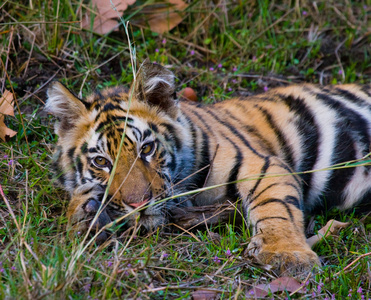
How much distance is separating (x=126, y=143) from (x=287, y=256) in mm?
1132

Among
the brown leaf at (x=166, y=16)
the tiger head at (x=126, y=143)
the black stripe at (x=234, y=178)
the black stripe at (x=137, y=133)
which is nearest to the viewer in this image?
the tiger head at (x=126, y=143)

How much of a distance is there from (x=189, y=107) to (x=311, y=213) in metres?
1.18

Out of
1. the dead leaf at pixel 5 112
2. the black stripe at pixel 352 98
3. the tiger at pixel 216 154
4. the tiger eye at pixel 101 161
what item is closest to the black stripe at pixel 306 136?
the tiger at pixel 216 154

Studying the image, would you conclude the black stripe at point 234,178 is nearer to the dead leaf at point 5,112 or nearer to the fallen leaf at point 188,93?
the fallen leaf at point 188,93

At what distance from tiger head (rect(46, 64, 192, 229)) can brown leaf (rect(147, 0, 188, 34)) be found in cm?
197

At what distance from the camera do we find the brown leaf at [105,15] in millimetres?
4953

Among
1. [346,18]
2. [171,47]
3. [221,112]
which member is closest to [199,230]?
[221,112]

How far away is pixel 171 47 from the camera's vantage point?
17.4ft

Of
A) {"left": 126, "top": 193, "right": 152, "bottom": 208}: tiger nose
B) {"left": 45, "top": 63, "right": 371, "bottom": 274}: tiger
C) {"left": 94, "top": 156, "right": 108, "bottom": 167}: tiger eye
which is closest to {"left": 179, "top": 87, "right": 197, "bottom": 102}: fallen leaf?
{"left": 45, "top": 63, "right": 371, "bottom": 274}: tiger

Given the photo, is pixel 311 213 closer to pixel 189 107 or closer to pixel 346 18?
pixel 189 107

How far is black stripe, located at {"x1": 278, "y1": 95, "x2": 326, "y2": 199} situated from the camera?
3767 millimetres

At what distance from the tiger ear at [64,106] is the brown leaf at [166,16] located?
2.25 metres

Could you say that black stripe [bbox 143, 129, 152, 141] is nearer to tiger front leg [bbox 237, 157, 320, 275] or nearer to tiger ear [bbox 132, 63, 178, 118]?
tiger ear [bbox 132, 63, 178, 118]

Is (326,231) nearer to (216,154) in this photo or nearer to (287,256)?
(287,256)
